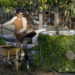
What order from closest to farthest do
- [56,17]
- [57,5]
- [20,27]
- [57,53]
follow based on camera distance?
[57,53], [20,27], [56,17], [57,5]

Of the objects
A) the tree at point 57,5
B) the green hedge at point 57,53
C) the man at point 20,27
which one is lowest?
the green hedge at point 57,53

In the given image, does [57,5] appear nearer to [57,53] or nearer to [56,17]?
[56,17]

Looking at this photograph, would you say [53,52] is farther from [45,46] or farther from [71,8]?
[71,8]

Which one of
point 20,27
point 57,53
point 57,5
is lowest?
point 57,53

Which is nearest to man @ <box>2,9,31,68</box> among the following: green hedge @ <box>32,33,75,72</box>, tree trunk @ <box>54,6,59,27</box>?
green hedge @ <box>32,33,75,72</box>

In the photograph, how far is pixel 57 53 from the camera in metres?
4.93

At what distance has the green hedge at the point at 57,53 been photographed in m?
4.91

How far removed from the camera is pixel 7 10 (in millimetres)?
5395

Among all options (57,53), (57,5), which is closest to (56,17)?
(57,5)

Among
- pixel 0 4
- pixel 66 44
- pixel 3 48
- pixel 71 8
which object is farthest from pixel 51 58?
pixel 0 4

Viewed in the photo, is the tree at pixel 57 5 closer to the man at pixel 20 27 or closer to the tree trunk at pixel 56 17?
the tree trunk at pixel 56 17

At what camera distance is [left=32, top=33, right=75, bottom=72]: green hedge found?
491 cm

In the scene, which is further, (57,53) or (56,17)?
(56,17)

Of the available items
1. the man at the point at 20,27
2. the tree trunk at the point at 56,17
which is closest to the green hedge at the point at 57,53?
the man at the point at 20,27
